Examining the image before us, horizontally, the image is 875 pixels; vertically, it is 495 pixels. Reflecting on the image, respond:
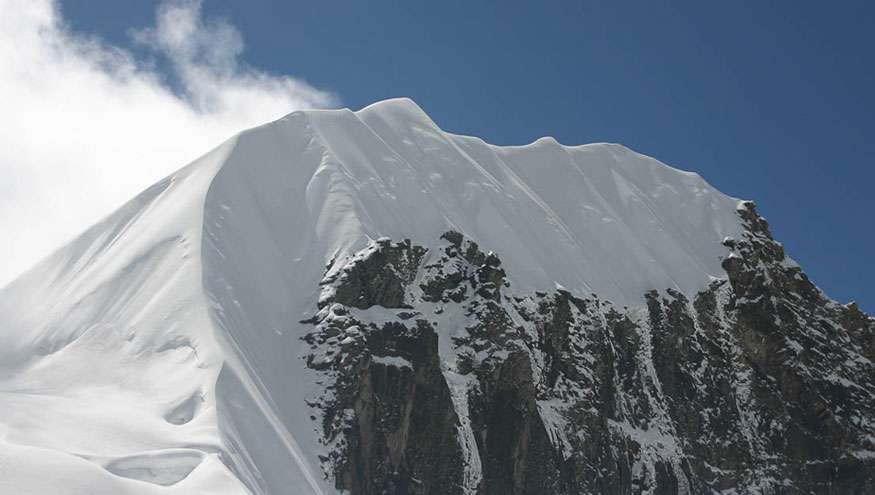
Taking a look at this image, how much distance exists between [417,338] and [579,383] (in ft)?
30.7

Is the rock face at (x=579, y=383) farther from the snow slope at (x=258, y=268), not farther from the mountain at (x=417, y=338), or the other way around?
the snow slope at (x=258, y=268)

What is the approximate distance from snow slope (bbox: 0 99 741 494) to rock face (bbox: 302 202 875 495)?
183 centimetres

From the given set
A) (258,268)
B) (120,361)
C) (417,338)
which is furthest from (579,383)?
(120,361)

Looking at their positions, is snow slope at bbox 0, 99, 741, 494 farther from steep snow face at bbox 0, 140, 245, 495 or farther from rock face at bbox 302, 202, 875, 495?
rock face at bbox 302, 202, 875, 495

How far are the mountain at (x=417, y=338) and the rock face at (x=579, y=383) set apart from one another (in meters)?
0.12

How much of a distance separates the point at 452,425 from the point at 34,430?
19.8 m

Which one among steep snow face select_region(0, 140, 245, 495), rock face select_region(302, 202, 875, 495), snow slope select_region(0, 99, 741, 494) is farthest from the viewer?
rock face select_region(302, 202, 875, 495)

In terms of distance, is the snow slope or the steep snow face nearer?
the steep snow face

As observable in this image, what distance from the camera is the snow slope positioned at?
37.4m

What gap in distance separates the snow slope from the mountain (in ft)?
0.54

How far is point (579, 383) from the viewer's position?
55.2 meters

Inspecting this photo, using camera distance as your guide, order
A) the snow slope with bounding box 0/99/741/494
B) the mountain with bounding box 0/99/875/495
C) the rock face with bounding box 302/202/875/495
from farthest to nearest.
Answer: the rock face with bounding box 302/202/875/495
the mountain with bounding box 0/99/875/495
the snow slope with bounding box 0/99/741/494

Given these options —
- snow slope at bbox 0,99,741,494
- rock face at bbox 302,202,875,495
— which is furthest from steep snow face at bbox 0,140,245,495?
rock face at bbox 302,202,875,495

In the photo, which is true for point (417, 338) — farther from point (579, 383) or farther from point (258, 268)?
point (579, 383)
